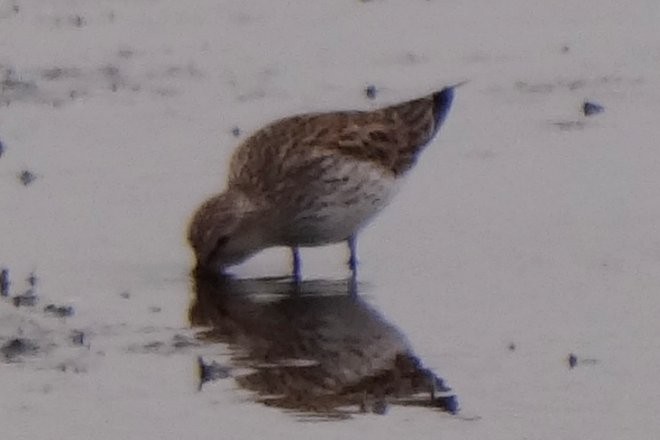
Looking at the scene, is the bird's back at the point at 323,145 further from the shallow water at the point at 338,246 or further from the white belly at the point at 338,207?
the shallow water at the point at 338,246

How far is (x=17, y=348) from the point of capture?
9.85 metres

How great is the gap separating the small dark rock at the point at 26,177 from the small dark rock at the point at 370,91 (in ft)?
9.93

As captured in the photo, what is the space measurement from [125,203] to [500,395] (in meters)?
3.82

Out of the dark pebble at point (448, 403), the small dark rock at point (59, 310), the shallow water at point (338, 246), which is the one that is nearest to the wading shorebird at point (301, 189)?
the shallow water at point (338, 246)

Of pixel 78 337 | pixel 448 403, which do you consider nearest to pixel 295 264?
pixel 78 337

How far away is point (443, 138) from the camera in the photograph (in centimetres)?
1422

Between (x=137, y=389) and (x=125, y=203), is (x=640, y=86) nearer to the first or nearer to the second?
(x=125, y=203)

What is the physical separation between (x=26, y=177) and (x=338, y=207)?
227cm

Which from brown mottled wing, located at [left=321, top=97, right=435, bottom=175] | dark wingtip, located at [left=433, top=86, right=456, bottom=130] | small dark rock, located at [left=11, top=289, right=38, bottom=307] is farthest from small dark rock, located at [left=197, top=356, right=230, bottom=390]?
dark wingtip, located at [left=433, top=86, right=456, bottom=130]

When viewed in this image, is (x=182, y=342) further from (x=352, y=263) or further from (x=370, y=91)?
(x=370, y=91)

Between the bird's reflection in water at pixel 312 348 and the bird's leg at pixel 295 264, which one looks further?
the bird's leg at pixel 295 264

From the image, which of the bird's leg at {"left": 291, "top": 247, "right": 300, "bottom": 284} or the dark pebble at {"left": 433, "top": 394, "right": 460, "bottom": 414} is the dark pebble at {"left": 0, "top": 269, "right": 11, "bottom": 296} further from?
the dark pebble at {"left": 433, "top": 394, "right": 460, "bottom": 414}

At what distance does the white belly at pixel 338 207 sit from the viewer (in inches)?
447

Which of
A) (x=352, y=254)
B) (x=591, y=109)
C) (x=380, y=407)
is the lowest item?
(x=380, y=407)
